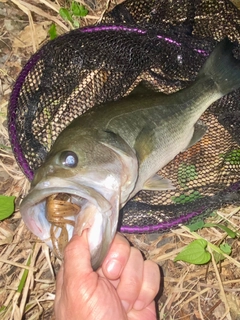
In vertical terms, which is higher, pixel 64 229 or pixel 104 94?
pixel 104 94

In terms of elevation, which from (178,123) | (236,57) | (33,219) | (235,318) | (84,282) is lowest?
(235,318)

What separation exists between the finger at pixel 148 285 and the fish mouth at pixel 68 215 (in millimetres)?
439

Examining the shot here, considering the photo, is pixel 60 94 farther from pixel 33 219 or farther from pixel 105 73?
pixel 33 219

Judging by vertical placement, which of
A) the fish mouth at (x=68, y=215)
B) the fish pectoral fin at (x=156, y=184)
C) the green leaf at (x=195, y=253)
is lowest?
the green leaf at (x=195, y=253)

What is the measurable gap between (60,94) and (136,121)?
30.0 inches

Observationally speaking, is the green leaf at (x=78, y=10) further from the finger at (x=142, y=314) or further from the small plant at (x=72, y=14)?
the finger at (x=142, y=314)

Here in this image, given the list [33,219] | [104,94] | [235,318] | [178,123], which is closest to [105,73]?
[104,94]

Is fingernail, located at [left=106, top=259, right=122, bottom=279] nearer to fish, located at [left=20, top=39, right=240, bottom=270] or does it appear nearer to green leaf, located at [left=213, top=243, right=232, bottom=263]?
fish, located at [left=20, top=39, right=240, bottom=270]

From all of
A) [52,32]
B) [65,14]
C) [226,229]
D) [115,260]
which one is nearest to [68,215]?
[115,260]

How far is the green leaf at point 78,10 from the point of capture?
391 cm

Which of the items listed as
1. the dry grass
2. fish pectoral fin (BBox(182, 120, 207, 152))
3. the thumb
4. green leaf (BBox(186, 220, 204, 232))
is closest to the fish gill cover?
fish pectoral fin (BBox(182, 120, 207, 152))

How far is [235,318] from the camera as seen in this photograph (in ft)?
11.0

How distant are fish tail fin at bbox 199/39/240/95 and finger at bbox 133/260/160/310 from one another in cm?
134

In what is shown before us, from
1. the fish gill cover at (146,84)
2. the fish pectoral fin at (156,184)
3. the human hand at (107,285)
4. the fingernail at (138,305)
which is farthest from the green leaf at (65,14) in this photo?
the fingernail at (138,305)
